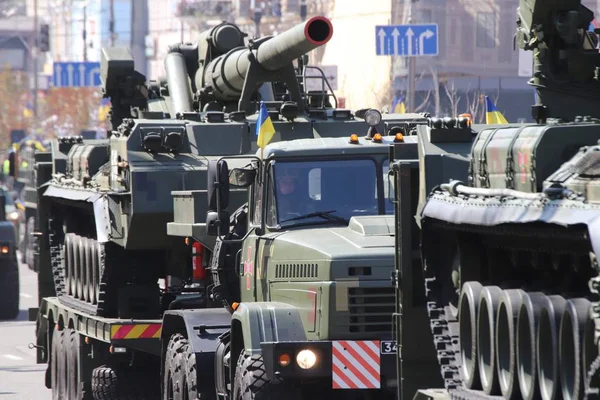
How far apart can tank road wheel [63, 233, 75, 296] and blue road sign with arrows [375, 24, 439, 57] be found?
12903 mm

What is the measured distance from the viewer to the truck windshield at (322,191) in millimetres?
12469

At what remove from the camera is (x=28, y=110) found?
9156cm

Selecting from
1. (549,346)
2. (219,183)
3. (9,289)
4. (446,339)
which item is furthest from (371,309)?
(9,289)

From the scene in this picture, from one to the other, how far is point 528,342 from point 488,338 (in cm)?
70

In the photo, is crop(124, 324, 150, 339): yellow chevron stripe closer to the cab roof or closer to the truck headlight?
the cab roof

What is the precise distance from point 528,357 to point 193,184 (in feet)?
26.0

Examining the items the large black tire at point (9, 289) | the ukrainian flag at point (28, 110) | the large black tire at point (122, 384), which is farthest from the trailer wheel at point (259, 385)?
Answer: the ukrainian flag at point (28, 110)

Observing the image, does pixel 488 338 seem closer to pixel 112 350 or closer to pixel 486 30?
pixel 112 350

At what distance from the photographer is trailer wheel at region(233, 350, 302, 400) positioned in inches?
461

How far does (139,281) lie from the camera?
1738 centimetres

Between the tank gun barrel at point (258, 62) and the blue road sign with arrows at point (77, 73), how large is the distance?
41.6 metres

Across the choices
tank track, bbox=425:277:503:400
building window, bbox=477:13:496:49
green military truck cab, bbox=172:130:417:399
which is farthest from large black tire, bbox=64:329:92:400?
building window, bbox=477:13:496:49

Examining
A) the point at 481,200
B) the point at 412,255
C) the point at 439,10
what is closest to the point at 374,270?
the point at 412,255

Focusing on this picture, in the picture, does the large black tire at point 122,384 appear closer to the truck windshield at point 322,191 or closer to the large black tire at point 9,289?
the truck windshield at point 322,191
